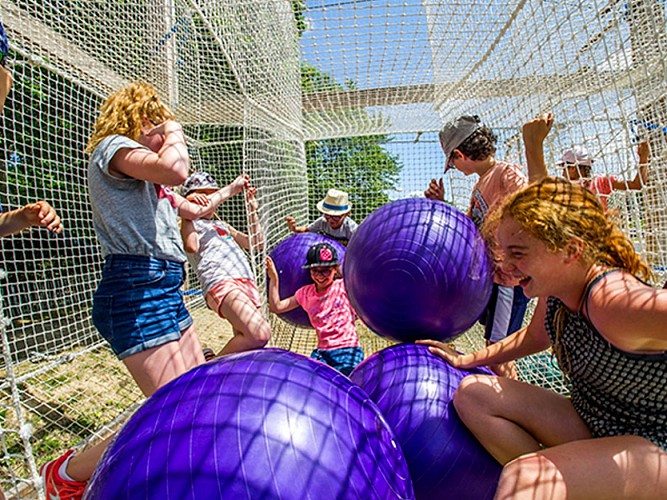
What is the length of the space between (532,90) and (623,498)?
7.64ft

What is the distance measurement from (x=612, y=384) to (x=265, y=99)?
3.76 metres

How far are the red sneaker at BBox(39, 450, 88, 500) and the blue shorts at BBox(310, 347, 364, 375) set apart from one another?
1539 mm

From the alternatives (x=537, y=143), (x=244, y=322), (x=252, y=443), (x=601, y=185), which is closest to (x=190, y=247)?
(x=244, y=322)

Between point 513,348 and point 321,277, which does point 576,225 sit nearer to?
point 513,348

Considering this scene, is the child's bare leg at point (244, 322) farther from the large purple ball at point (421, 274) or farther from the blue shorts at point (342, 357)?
the large purple ball at point (421, 274)

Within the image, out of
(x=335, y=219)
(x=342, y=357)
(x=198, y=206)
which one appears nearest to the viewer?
(x=198, y=206)

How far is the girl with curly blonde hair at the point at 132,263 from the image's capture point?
66.4 inches

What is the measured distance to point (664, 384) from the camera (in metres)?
1.16

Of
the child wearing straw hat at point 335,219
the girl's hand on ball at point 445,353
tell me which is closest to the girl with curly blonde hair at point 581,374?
the girl's hand on ball at point 445,353

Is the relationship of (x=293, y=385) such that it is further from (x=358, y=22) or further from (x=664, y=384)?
(x=358, y=22)

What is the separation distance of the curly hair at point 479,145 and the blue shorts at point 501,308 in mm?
776

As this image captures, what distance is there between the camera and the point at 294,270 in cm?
367

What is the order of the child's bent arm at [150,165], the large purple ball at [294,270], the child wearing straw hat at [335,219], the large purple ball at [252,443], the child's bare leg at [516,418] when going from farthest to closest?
the child wearing straw hat at [335,219] → the large purple ball at [294,270] → the child's bent arm at [150,165] → the child's bare leg at [516,418] → the large purple ball at [252,443]

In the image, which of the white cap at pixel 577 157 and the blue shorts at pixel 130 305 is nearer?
the blue shorts at pixel 130 305
